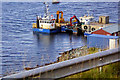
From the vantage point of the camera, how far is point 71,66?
3.12 metres

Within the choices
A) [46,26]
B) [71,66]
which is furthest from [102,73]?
[46,26]

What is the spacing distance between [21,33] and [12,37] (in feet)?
8.27

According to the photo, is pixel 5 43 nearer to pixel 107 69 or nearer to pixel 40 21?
pixel 40 21

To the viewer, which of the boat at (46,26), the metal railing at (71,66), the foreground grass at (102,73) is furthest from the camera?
the boat at (46,26)

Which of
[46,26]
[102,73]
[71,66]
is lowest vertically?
[102,73]

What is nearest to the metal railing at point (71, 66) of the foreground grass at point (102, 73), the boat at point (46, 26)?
the foreground grass at point (102, 73)

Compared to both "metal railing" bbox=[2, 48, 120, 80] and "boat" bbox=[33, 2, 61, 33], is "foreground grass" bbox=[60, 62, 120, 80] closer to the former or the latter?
"metal railing" bbox=[2, 48, 120, 80]

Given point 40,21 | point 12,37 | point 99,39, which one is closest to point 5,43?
point 12,37

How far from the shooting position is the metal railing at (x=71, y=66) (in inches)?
113

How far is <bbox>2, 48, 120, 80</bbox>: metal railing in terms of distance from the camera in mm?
2879

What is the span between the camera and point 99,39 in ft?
53.8

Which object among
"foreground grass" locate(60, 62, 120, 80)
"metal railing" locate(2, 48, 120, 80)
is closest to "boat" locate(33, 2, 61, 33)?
"foreground grass" locate(60, 62, 120, 80)

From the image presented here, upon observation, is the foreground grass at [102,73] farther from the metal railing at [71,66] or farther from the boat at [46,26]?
the boat at [46,26]

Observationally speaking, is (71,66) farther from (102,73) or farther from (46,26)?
(46,26)
